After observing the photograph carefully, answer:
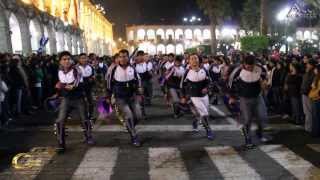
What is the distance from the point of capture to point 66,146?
37.1 feet

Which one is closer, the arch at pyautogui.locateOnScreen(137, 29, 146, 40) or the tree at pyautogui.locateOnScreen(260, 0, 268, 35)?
the tree at pyautogui.locateOnScreen(260, 0, 268, 35)

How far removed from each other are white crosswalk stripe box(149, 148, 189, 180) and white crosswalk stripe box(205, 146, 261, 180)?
613mm

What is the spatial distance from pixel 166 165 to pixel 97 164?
1189 mm

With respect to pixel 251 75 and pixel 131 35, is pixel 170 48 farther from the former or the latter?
pixel 251 75

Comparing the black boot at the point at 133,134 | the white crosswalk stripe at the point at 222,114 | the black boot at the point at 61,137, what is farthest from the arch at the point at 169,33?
the black boot at the point at 61,137

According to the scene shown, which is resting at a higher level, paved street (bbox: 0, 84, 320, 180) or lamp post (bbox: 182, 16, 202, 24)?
lamp post (bbox: 182, 16, 202, 24)

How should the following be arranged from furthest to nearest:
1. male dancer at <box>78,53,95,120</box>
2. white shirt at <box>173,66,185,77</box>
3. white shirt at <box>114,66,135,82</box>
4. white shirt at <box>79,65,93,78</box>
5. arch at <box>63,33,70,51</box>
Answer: arch at <box>63,33,70,51</box>, white shirt at <box>173,66,185,77</box>, white shirt at <box>79,65,93,78</box>, male dancer at <box>78,53,95,120</box>, white shirt at <box>114,66,135,82</box>

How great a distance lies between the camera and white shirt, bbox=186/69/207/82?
12.2 meters

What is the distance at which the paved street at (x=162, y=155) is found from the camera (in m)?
8.80

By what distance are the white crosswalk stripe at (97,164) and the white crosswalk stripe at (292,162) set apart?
113 inches

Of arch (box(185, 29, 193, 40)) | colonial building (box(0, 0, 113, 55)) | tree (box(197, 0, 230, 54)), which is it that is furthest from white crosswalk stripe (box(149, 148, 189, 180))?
arch (box(185, 29, 193, 40))

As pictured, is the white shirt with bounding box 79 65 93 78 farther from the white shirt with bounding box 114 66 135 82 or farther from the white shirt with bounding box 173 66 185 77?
the white shirt with bounding box 114 66 135 82

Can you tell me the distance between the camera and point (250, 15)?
221ft

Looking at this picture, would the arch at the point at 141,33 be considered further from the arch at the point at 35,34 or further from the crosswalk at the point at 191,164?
the crosswalk at the point at 191,164
